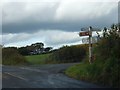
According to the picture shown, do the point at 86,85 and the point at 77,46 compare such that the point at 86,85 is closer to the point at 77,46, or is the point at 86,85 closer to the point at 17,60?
the point at 17,60

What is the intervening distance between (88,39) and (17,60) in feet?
38.8

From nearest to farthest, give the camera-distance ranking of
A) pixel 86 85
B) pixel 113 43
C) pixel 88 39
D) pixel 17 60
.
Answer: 1. pixel 86 85
2. pixel 113 43
3. pixel 88 39
4. pixel 17 60

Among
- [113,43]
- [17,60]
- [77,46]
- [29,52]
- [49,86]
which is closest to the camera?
[49,86]

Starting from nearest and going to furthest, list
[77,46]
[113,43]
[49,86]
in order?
[49,86] < [113,43] < [77,46]

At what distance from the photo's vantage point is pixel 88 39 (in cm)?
2833

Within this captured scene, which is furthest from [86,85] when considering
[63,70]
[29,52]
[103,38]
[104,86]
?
[29,52]

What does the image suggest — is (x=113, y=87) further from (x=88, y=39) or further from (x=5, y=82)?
(x=88, y=39)

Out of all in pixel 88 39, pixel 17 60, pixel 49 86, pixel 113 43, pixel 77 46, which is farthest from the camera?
pixel 77 46

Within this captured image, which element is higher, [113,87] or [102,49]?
[102,49]

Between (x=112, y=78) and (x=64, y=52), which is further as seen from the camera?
(x=64, y=52)

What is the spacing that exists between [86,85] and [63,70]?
800 cm

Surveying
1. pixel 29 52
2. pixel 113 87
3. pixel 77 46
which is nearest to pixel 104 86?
pixel 113 87

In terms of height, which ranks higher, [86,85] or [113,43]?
[113,43]

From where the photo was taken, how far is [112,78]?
71.3ft
